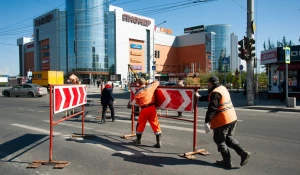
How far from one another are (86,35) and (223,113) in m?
71.4

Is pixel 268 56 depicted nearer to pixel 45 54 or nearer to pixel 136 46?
pixel 136 46

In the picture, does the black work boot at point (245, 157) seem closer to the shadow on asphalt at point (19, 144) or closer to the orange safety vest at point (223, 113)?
the orange safety vest at point (223, 113)

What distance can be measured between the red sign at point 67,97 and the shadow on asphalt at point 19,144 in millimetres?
1464

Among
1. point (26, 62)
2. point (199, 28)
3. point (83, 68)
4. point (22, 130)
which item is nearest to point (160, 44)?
point (199, 28)

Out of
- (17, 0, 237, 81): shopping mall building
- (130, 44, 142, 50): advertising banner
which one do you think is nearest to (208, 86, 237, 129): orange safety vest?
(17, 0, 237, 81): shopping mall building

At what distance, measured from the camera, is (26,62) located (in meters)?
113

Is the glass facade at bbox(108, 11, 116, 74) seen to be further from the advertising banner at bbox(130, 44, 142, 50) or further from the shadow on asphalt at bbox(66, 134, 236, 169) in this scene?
the shadow on asphalt at bbox(66, 134, 236, 169)

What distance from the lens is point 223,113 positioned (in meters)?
4.53

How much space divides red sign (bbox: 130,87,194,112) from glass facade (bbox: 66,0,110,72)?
68.4 m

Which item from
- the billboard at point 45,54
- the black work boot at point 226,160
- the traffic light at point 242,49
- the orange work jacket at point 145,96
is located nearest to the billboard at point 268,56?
the traffic light at point 242,49

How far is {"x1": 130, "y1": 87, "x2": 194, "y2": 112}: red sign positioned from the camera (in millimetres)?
5699

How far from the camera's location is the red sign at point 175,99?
570 centimetres

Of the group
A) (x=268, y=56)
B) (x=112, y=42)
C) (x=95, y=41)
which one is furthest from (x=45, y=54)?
(x=268, y=56)

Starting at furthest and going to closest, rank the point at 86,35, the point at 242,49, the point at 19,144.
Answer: the point at 86,35 < the point at 242,49 < the point at 19,144
